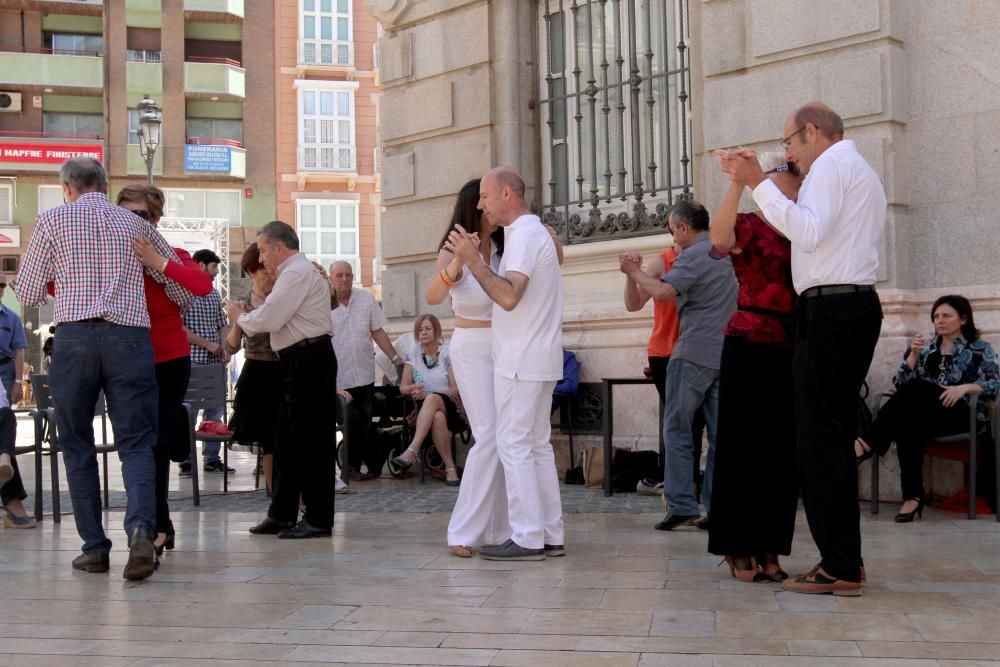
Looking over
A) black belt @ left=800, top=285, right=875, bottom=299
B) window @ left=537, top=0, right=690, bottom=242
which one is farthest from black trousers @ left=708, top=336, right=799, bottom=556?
window @ left=537, top=0, right=690, bottom=242

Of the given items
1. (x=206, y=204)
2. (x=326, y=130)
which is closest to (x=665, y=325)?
(x=206, y=204)

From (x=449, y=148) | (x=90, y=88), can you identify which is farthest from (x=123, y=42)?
(x=449, y=148)

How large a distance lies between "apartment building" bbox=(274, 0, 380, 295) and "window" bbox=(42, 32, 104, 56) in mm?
5944

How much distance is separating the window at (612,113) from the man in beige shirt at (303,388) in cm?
385

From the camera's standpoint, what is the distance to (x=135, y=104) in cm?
4397

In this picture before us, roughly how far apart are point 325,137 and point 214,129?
3733 millimetres

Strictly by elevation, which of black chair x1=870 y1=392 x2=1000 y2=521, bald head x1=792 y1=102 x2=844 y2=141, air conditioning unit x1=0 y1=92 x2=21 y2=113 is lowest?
black chair x1=870 y1=392 x2=1000 y2=521

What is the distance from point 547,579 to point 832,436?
1.39 metres

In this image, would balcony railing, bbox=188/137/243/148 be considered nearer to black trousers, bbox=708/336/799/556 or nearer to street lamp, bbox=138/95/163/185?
street lamp, bbox=138/95/163/185

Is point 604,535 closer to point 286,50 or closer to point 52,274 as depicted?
point 52,274

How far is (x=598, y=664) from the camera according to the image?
4117 mm

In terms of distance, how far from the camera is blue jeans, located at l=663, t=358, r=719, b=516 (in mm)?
7367

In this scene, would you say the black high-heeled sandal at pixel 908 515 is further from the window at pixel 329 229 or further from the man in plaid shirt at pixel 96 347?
the window at pixel 329 229

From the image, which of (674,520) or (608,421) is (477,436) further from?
(608,421)
